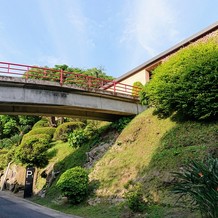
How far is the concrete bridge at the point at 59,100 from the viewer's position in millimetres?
12239

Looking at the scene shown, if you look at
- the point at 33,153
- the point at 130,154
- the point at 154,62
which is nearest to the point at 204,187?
the point at 130,154

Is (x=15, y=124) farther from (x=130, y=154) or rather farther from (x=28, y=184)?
(x=130, y=154)

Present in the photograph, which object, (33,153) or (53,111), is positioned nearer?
(53,111)

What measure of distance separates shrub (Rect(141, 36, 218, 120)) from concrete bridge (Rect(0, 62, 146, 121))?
129 inches

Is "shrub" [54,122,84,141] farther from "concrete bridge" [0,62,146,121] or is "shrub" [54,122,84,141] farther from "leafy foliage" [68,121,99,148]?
"concrete bridge" [0,62,146,121]

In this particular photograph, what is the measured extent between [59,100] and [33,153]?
5.56 meters

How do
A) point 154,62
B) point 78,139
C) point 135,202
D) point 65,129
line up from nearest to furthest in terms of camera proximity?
1. point 135,202
2. point 78,139
3. point 154,62
4. point 65,129

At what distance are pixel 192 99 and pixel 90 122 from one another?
33.9 feet

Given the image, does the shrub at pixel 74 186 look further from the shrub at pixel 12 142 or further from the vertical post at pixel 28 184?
the shrub at pixel 12 142

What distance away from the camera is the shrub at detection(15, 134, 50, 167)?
17.0 meters

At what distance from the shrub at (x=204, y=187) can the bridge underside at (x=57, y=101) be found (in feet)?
29.7

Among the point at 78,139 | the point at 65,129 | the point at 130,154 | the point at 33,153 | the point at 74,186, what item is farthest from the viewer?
the point at 65,129

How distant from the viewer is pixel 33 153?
1709cm

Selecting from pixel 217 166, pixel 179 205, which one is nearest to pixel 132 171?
pixel 179 205
